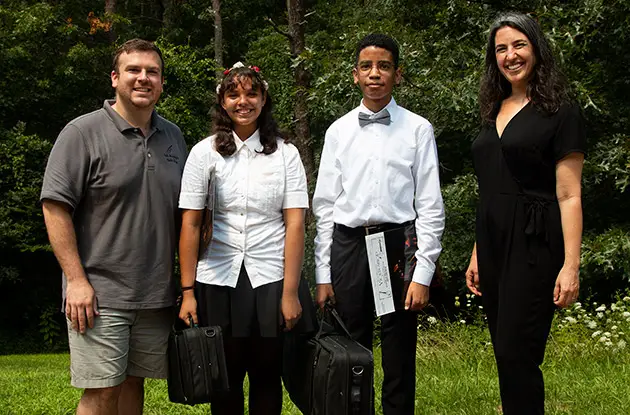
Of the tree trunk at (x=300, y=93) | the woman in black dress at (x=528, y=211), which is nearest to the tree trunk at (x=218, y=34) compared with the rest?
the tree trunk at (x=300, y=93)

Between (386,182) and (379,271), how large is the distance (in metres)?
0.42

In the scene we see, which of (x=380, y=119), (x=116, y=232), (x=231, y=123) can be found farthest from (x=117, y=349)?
(x=380, y=119)

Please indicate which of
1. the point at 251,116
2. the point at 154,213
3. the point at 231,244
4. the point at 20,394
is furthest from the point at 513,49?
the point at 20,394

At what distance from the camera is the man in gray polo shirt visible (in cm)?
364

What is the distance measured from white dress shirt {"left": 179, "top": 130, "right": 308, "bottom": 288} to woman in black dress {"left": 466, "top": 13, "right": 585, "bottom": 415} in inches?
37.3

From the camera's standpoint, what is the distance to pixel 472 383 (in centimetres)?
561

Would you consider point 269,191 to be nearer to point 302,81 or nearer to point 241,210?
point 241,210

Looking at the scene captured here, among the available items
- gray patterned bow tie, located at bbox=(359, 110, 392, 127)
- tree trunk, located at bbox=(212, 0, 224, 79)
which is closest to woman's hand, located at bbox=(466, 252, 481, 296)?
gray patterned bow tie, located at bbox=(359, 110, 392, 127)

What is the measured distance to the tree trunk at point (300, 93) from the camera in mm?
16153

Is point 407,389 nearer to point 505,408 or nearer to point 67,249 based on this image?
point 505,408

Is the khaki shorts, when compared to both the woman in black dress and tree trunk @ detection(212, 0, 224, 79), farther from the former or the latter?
tree trunk @ detection(212, 0, 224, 79)

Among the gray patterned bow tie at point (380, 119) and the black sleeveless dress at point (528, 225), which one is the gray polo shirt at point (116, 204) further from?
the black sleeveless dress at point (528, 225)

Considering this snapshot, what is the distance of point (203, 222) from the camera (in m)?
3.81

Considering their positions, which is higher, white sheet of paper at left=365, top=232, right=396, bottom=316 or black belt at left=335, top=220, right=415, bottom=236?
black belt at left=335, top=220, right=415, bottom=236
